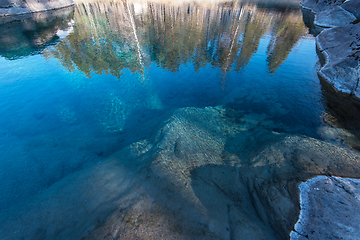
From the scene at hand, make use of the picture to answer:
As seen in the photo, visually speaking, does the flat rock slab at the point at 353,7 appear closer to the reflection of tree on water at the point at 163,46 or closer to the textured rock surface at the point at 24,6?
the reflection of tree on water at the point at 163,46

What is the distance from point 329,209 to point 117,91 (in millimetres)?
15111

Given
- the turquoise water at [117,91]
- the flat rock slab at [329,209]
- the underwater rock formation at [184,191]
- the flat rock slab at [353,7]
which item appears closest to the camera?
the flat rock slab at [329,209]

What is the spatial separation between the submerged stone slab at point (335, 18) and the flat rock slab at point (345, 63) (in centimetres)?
1224

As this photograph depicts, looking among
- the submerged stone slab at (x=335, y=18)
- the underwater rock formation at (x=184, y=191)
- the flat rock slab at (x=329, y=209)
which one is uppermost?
the submerged stone slab at (x=335, y=18)

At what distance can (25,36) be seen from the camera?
26703 mm

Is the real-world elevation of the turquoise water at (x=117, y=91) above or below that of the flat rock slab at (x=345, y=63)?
below

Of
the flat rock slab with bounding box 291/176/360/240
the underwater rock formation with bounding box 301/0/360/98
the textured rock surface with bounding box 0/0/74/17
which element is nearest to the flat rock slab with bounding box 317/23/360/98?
the underwater rock formation with bounding box 301/0/360/98

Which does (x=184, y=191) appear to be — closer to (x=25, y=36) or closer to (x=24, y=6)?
(x=25, y=36)

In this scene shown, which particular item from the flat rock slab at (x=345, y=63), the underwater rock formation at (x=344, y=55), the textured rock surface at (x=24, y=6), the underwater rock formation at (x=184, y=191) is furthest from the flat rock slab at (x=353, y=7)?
the textured rock surface at (x=24, y=6)

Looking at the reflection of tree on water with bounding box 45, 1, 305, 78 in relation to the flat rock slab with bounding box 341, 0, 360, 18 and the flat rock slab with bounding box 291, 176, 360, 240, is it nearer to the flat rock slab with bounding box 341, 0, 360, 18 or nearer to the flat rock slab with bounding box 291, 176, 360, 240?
the flat rock slab with bounding box 341, 0, 360, 18

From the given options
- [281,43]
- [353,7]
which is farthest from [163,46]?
[353,7]

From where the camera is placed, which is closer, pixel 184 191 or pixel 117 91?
pixel 184 191

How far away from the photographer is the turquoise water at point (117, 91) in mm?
8069

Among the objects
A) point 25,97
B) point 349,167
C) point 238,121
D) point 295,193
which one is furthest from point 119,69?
point 349,167
